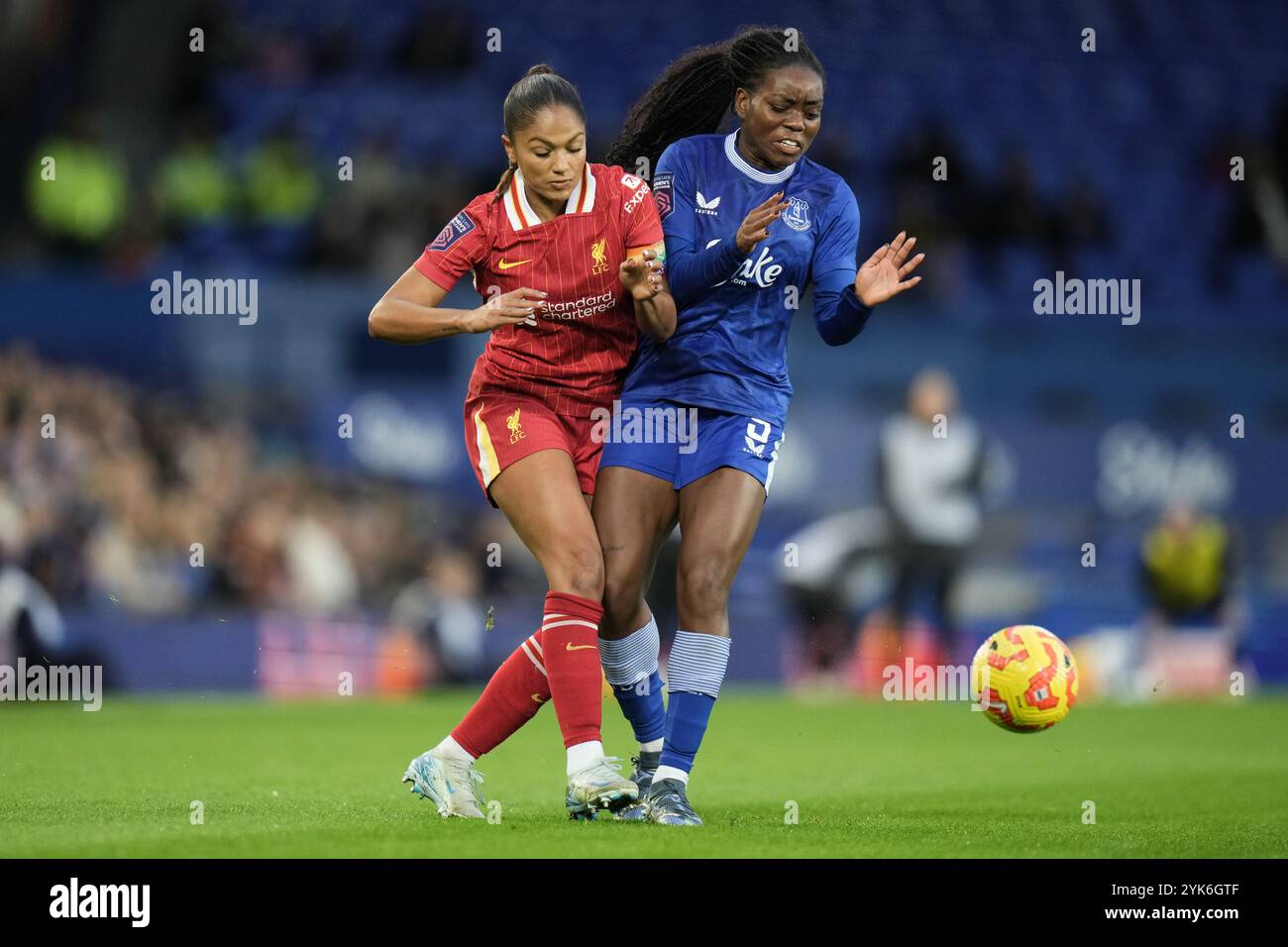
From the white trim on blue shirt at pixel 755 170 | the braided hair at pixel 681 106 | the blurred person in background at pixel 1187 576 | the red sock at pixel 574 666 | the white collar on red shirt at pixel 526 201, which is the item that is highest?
the braided hair at pixel 681 106

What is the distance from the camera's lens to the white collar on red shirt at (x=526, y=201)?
6.14 meters

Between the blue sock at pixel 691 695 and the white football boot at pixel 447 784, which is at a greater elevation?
the blue sock at pixel 691 695

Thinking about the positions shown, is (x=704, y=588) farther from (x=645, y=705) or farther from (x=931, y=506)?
(x=931, y=506)

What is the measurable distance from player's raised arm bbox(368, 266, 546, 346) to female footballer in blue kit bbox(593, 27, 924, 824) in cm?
67

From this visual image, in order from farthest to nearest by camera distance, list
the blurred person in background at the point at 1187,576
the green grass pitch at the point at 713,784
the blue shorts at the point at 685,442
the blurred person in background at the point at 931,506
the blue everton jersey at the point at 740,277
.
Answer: the blurred person in background at the point at 1187,576 < the blurred person in background at the point at 931,506 < the blue everton jersey at the point at 740,277 < the blue shorts at the point at 685,442 < the green grass pitch at the point at 713,784

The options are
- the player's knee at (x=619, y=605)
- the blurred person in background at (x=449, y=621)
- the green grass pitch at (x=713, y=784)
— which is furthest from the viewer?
the blurred person in background at (x=449, y=621)

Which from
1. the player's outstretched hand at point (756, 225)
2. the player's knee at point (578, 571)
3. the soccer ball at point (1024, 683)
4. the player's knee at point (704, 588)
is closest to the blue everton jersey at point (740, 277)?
the player's outstretched hand at point (756, 225)

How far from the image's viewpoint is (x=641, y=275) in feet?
19.6

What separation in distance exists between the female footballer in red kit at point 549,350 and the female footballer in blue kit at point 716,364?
0.19 m

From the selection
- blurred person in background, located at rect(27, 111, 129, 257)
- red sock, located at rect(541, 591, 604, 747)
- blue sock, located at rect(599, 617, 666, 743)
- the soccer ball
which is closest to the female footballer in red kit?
red sock, located at rect(541, 591, 604, 747)

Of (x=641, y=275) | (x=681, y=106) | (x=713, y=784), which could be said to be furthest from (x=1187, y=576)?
(x=641, y=275)

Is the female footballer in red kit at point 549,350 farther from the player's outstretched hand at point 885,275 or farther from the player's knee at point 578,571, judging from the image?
the player's outstretched hand at point 885,275

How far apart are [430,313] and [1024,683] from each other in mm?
2725
